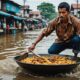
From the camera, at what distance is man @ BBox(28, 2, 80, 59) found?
23.2ft

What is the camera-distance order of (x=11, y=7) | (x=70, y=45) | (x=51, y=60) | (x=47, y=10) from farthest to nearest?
(x=47, y=10) < (x=11, y=7) < (x=70, y=45) < (x=51, y=60)

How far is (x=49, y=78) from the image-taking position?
22.5 ft

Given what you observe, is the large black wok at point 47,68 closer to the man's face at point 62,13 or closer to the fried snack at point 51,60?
the fried snack at point 51,60

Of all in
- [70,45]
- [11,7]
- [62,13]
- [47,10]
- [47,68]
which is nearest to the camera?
[47,68]

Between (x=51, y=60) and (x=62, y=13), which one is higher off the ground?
(x=62, y=13)

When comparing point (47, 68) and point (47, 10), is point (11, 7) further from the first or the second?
point (47, 10)

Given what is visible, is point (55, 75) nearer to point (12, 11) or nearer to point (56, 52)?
point (56, 52)

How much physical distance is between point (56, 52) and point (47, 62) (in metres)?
1.08

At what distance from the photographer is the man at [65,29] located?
23.2 ft

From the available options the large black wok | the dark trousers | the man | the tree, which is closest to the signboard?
the dark trousers

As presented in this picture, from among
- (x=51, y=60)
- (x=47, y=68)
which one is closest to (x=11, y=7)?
(x=51, y=60)

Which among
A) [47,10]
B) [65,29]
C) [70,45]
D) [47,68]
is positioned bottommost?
[47,10]

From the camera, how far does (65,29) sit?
745 cm

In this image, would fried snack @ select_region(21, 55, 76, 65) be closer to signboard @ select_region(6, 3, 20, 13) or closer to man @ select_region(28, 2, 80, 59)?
man @ select_region(28, 2, 80, 59)
